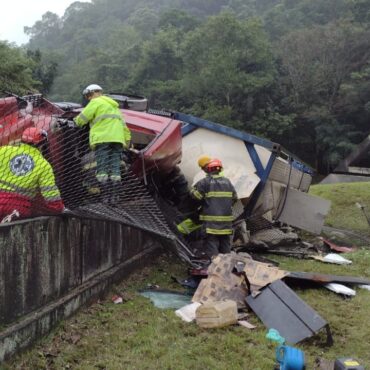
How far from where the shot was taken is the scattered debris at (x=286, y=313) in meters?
3.87

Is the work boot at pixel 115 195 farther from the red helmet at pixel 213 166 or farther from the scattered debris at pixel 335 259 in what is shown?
the scattered debris at pixel 335 259

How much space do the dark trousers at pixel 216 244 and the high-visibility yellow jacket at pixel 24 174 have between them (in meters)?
2.48

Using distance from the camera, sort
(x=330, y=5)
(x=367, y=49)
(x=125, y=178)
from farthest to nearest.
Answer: (x=330, y=5), (x=367, y=49), (x=125, y=178)

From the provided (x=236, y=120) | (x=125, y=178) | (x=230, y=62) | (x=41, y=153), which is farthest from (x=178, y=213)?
(x=230, y=62)

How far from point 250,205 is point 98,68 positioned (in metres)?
47.2

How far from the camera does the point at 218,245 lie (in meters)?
6.04

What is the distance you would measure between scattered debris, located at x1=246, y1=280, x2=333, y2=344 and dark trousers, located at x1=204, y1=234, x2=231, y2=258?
1474mm

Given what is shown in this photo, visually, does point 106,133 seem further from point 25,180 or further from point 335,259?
point 335,259

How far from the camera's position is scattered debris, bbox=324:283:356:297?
4.95 metres

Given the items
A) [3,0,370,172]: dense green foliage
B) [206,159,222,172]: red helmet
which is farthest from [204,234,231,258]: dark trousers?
[3,0,370,172]: dense green foliage

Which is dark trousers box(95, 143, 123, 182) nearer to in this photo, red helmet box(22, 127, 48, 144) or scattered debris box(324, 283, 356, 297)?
red helmet box(22, 127, 48, 144)

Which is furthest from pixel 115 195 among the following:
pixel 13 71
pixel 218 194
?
pixel 13 71

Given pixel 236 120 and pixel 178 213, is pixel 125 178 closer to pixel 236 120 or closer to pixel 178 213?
pixel 178 213

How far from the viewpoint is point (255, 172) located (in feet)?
23.5
